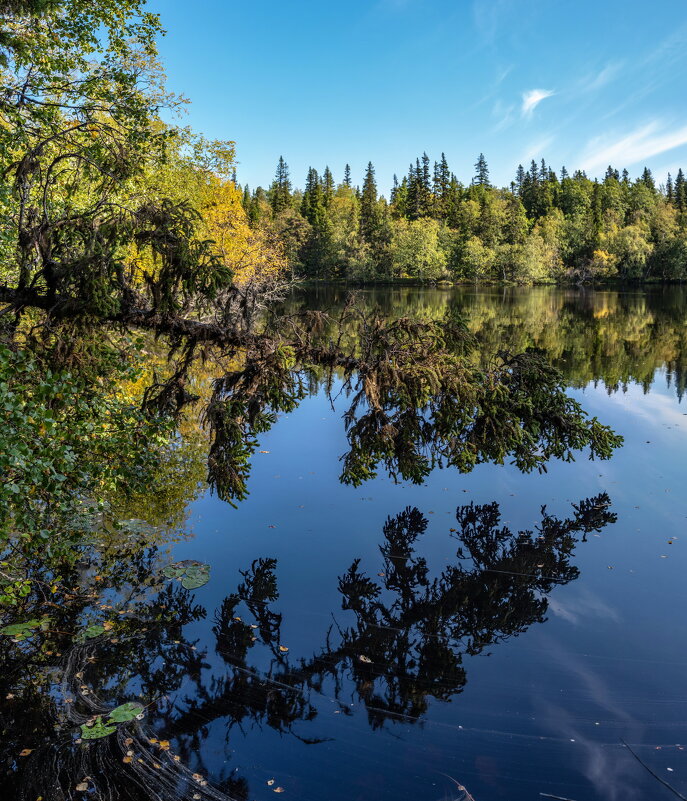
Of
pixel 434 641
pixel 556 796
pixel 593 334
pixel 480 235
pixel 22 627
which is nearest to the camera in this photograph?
pixel 556 796

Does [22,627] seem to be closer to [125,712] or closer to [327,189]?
[125,712]

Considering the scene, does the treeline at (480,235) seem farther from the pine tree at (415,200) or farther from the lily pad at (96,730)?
the lily pad at (96,730)

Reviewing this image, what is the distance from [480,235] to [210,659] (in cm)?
9325

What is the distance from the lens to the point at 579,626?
25.3ft

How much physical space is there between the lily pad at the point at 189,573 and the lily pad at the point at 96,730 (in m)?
2.73

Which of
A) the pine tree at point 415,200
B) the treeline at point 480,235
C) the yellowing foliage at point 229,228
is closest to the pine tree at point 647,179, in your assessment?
the treeline at point 480,235

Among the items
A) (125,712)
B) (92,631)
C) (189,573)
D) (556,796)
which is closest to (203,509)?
(189,573)

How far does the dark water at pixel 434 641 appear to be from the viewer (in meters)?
5.42

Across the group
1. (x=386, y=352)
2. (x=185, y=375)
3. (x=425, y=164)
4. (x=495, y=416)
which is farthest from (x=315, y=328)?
(x=425, y=164)

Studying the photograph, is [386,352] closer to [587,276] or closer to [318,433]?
[318,433]

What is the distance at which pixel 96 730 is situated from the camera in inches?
219

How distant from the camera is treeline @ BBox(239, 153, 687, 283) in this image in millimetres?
87062

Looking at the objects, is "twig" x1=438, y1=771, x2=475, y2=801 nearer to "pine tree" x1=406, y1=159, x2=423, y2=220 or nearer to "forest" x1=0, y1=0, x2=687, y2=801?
"forest" x1=0, y1=0, x2=687, y2=801

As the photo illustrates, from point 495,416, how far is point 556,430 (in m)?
1.94
